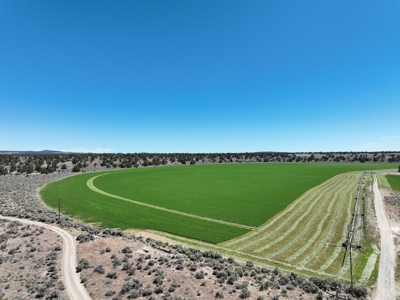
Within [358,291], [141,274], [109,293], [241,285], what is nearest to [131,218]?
[141,274]

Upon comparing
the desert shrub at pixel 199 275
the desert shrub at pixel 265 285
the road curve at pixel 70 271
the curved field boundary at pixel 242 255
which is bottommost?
the curved field boundary at pixel 242 255

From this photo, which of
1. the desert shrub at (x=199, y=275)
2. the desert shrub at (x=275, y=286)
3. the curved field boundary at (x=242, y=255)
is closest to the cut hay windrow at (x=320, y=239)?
the curved field boundary at (x=242, y=255)

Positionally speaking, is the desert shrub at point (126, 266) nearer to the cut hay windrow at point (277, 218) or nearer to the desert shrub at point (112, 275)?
the desert shrub at point (112, 275)

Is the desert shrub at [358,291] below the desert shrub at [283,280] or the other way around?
below

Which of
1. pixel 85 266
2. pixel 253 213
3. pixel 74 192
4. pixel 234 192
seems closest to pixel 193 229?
pixel 253 213

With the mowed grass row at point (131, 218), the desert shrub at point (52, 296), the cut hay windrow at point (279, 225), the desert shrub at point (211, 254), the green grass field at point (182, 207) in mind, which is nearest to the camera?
the desert shrub at point (52, 296)

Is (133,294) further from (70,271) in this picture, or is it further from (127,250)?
(70,271)
